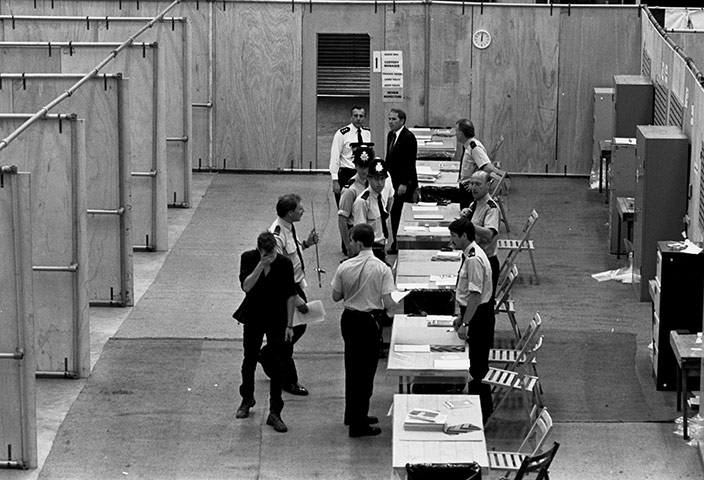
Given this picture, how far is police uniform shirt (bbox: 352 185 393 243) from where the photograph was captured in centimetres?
1459

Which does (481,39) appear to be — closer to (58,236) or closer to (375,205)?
(375,205)

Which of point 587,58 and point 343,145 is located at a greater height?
point 587,58

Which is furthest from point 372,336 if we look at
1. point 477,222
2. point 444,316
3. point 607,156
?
point 607,156

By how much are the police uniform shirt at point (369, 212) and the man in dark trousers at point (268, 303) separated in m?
2.69

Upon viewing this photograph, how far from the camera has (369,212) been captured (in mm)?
14641

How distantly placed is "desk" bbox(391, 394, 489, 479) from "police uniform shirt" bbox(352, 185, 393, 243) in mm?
4265

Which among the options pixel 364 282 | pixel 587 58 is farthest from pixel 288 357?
pixel 587 58

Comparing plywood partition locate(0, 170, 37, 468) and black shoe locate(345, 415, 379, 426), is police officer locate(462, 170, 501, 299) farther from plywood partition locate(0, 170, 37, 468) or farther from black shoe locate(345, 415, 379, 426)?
→ plywood partition locate(0, 170, 37, 468)

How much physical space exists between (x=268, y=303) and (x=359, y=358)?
0.88 m

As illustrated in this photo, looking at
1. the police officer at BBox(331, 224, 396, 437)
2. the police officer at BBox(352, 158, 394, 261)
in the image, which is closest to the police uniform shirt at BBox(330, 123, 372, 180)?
the police officer at BBox(352, 158, 394, 261)

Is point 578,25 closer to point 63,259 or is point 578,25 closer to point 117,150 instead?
point 117,150

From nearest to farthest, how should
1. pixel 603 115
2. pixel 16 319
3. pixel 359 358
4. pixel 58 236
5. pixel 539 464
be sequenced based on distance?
pixel 539 464 → pixel 16 319 → pixel 359 358 → pixel 58 236 → pixel 603 115

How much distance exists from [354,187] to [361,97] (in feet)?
36.4

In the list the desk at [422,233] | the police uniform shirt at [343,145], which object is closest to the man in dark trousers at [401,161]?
the police uniform shirt at [343,145]
